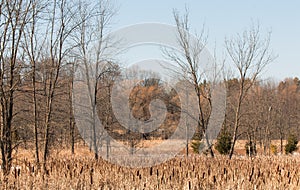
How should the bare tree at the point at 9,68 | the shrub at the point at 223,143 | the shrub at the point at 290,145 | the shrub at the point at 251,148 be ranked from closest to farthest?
the bare tree at the point at 9,68 → the shrub at the point at 251,148 → the shrub at the point at 223,143 → the shrub at the point at 290,145

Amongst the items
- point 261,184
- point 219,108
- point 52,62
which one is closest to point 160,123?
point 219,108

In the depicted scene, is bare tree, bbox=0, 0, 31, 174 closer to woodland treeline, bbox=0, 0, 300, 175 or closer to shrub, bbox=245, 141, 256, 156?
woodland treeline, bbox=0, 0, 300, 175

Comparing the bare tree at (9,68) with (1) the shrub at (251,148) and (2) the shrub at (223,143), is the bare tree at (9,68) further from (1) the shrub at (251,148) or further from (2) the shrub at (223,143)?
(2) the shrub at (223,143)

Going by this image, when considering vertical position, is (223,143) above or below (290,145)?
above

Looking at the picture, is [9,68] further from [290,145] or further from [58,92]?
[290,145]

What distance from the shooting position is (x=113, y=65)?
1394 cm

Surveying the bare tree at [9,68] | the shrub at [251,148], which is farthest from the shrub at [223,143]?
the bare tree at [9,68]

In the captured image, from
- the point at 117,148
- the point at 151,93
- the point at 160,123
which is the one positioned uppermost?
the point at 151,93

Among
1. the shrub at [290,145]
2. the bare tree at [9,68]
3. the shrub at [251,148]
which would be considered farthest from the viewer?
the shrub at [290,145]

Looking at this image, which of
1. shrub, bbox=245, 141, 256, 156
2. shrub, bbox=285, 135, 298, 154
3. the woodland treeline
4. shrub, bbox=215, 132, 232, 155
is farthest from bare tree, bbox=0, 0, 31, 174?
shrub, bbox=285, 135, 298, 154

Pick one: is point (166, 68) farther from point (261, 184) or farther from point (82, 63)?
point (261, 184)

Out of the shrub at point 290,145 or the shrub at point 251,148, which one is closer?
the shrub at point 251,148

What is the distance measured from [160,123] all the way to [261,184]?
9.79 meters

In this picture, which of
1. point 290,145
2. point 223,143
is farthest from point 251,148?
point 290,145
